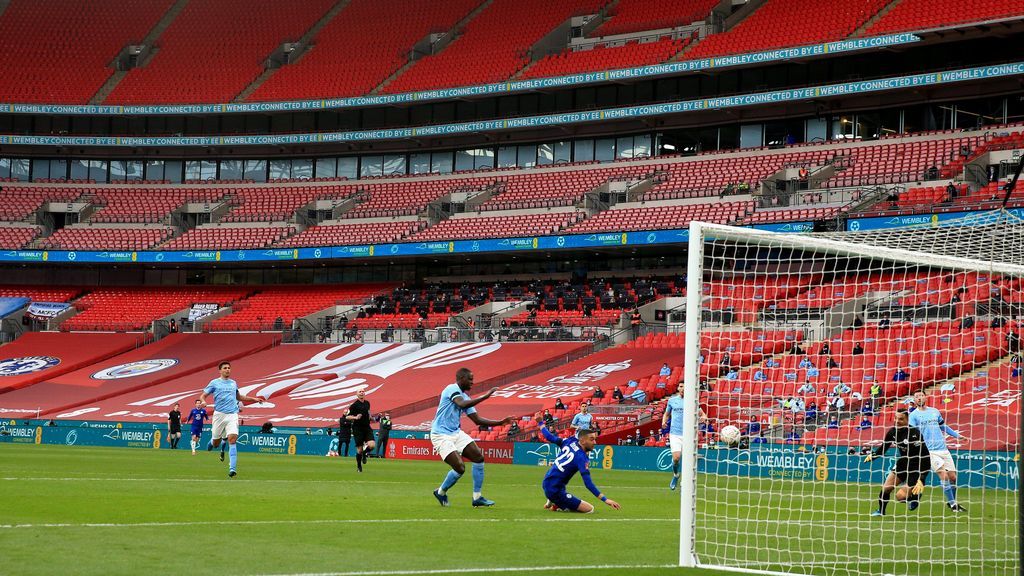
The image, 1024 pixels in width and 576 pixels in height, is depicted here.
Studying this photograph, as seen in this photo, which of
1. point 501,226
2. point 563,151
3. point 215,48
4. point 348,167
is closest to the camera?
point 501,226

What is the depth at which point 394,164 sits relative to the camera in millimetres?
65375

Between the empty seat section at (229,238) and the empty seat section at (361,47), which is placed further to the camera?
the empty seat section at (361,47)

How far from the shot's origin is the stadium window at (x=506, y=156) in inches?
2432

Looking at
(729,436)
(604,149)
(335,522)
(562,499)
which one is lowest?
(335,522)

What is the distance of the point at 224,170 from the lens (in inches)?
2687

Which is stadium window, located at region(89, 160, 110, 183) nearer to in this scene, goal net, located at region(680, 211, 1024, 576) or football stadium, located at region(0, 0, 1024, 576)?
football stadium, located at region(0, 0, 1024, 576)

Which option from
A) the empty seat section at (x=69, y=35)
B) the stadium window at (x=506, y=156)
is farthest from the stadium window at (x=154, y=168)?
the stadium window at (x=506, y=156)

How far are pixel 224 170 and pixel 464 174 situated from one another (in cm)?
1517

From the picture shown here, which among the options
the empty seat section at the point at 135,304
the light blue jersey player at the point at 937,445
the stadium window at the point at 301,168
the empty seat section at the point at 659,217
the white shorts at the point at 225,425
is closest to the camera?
the light blue jersey player at the point at 937,445

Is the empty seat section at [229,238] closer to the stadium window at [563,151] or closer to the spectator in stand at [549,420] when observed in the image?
the stadium window at [563,151]

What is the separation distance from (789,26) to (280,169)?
29663mm

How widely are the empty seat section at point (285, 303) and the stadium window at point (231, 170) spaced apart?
778cm

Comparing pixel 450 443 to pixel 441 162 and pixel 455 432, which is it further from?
pixel 441 162

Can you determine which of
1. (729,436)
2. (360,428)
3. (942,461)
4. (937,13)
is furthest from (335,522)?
(937,13)
